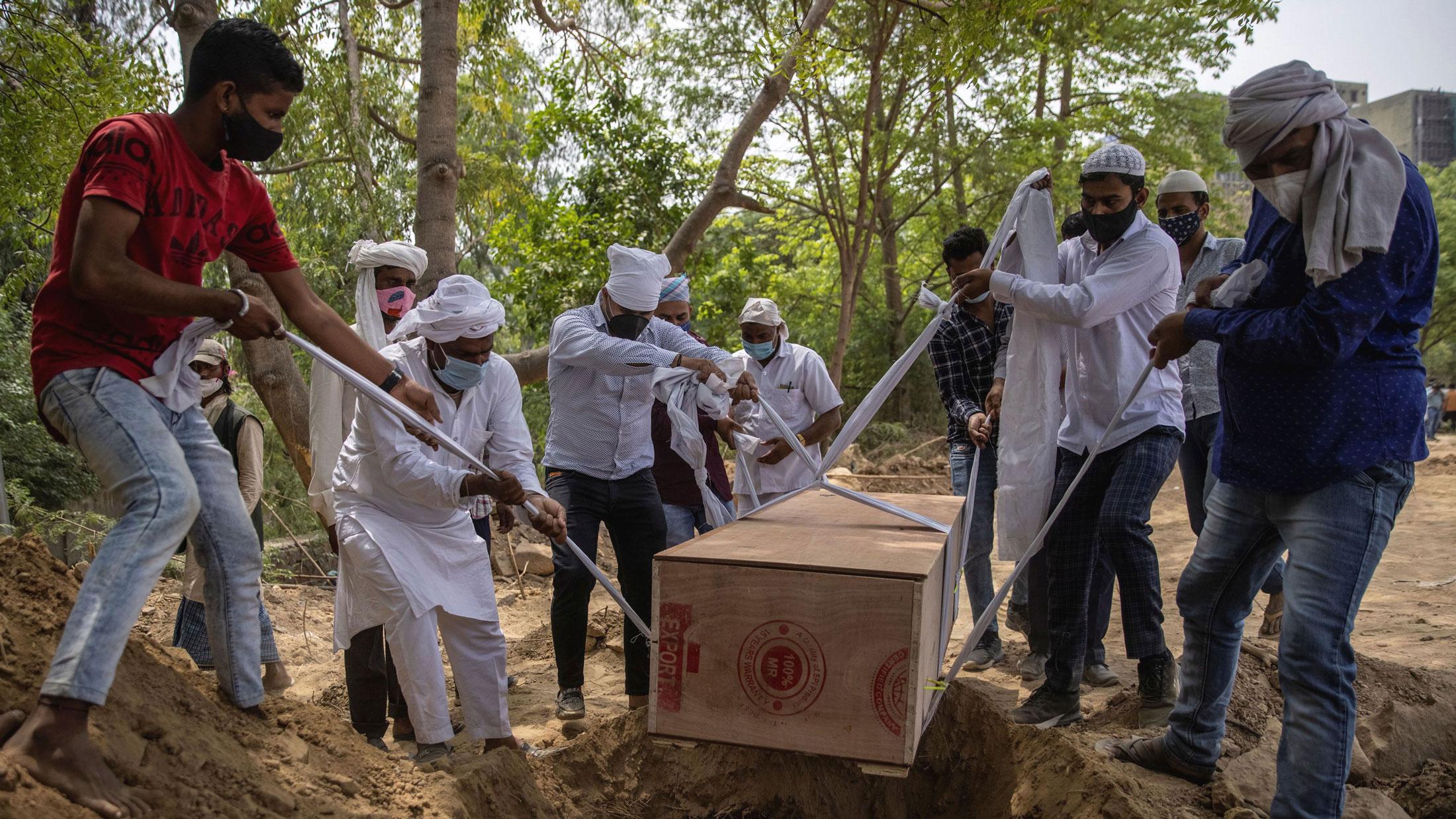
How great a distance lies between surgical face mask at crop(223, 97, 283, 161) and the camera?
8.21 feet

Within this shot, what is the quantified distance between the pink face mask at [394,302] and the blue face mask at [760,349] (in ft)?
5.40

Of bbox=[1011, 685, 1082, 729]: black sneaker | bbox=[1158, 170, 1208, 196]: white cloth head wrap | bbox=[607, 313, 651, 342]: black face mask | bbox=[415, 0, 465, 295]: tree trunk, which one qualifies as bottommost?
bbox=[1011, 685, 1082, 729]: black sneaker

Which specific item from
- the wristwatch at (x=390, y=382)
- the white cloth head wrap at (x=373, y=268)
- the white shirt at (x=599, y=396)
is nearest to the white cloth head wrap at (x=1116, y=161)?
the white shirt at (x=599, y=396)

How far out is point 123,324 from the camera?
2.43m

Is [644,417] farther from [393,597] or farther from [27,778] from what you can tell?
[27,778]

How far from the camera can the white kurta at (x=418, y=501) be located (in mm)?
3420

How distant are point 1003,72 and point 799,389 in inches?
486

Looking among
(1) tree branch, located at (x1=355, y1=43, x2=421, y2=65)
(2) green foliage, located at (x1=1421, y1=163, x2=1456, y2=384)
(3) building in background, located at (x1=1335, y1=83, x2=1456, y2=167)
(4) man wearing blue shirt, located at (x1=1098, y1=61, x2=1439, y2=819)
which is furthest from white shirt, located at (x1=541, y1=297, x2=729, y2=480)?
(3) building in background, located at (x1=1335, y1=83, x2=1456, y2=167)

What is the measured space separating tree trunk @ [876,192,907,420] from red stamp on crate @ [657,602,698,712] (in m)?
13.7

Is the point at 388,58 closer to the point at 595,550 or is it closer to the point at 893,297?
the point at 595,550

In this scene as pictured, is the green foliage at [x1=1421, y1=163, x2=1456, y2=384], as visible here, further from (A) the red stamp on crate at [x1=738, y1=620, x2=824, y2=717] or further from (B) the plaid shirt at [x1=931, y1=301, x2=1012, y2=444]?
(A) the red stamp on crate at [x1=738, y1=620, x2=824, y2=717]

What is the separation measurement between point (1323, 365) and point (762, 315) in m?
2.91

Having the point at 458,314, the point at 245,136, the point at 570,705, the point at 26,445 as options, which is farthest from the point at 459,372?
the point at 26,445

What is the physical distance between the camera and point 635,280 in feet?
14.4
